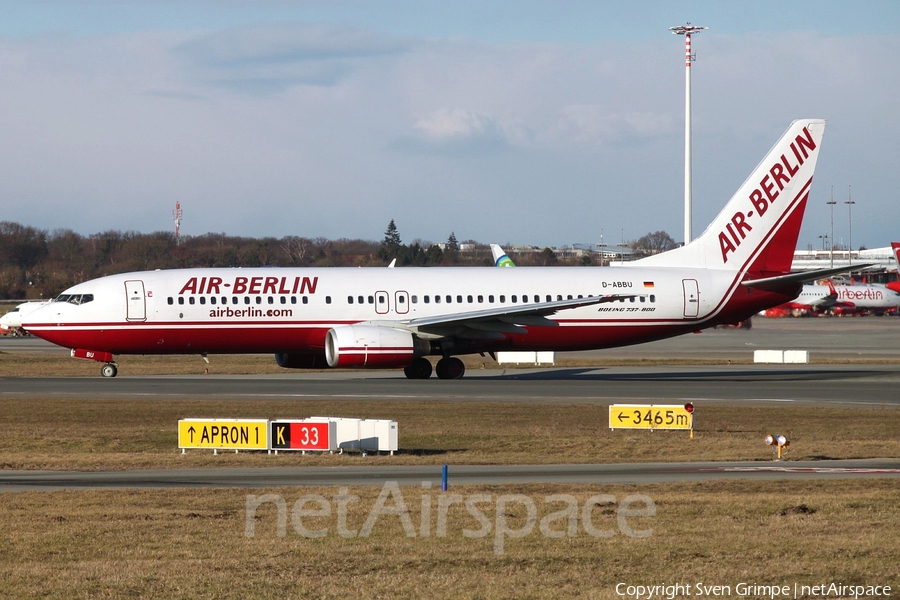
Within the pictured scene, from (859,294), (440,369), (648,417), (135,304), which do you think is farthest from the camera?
(859,294)

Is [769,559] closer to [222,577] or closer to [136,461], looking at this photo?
[222,577]

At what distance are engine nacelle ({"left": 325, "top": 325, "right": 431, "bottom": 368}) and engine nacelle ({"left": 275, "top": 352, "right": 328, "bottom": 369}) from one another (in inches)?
128

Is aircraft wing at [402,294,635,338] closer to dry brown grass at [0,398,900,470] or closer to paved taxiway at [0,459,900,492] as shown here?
dry brown grass at [0,398,900,470]

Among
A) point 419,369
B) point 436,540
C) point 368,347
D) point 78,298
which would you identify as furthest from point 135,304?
point 436,540

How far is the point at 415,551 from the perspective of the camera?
14.7m

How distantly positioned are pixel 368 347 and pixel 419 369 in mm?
4697

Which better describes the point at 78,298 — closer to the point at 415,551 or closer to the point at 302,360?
the point at 302,360

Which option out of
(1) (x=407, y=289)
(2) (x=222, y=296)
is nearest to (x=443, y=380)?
(1) (x=407, y=289)

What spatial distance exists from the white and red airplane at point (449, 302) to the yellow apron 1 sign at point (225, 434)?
1784 cm

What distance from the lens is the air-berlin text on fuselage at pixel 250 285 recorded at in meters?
46.8

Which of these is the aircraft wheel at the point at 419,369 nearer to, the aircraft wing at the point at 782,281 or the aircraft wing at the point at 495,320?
the aircraft wing at the point at 495,320

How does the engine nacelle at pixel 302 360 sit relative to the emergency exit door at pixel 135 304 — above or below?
below

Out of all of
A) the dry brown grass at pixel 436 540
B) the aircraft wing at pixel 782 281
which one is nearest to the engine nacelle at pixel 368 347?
the aircraft wing at pixel 782 281

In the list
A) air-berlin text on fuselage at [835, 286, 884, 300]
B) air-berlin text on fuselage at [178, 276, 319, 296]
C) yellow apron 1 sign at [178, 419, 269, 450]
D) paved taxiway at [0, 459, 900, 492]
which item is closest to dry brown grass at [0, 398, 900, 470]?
yellow apron 1 sign at [178, 419, 269, 450]
